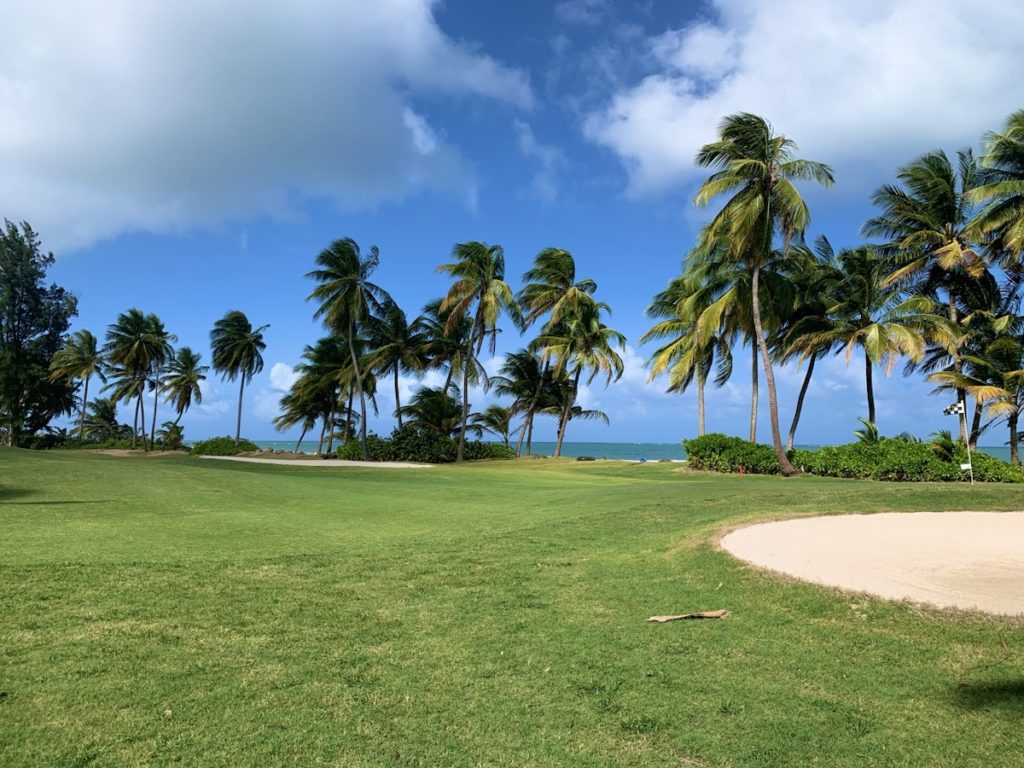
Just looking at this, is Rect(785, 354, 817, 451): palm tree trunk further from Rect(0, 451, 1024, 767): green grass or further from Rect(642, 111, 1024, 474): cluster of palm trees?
Rect(0, 451, 1024, 767): green grass

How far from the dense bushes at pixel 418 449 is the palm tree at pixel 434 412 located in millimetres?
2256

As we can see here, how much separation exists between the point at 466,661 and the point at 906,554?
5.46 metres

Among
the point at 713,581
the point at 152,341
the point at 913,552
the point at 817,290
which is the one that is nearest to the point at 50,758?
the point at 713,581

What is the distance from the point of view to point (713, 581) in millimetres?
6484

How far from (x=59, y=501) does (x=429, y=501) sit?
7.01 meters

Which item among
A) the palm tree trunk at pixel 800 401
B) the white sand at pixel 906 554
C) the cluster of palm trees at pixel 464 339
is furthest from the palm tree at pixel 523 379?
the white sand at pixel 906 554

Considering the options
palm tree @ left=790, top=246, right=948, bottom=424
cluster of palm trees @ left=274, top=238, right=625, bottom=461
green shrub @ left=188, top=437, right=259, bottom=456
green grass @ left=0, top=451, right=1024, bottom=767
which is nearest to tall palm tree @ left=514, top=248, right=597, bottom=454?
cluster of palm trees @ left=274, top=238, right=625, bottom=461

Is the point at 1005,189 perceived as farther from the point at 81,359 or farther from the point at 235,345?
the point at 81,359

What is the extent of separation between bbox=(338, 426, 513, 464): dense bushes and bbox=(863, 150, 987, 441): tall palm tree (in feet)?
74.1

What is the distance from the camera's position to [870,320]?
26406mm

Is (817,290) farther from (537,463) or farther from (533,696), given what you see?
(533,696)

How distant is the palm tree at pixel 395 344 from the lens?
1567 inches

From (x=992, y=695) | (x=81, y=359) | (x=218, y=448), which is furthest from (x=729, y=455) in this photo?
(x=81, y=359)

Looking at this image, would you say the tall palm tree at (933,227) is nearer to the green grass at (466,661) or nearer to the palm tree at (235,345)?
the green grass at (466,661)
